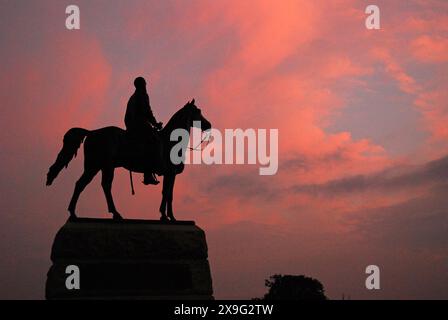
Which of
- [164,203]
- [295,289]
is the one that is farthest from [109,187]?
[295,289]

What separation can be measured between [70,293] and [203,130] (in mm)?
5062

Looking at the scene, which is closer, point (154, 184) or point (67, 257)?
point (67, 257)

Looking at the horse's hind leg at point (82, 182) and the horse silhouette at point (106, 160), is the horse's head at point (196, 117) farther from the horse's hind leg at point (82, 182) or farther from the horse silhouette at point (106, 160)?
the horse's hind leg at point (82, 182)

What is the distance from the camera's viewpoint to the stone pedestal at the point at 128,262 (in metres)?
12.4

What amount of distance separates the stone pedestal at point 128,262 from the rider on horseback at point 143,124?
131 centimetres

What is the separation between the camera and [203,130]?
14836 mm

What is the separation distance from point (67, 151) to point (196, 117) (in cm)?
319

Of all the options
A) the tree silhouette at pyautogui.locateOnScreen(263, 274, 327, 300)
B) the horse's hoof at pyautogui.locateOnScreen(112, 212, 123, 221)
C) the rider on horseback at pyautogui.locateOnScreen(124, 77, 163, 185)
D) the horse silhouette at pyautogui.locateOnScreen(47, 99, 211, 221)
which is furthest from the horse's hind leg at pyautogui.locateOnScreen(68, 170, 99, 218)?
the tree silhouette at pyautogui.locateOnScreen(263, 274, 327, 300)

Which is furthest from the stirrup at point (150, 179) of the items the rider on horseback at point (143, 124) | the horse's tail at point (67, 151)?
the horse's tail at point (67, 151)
